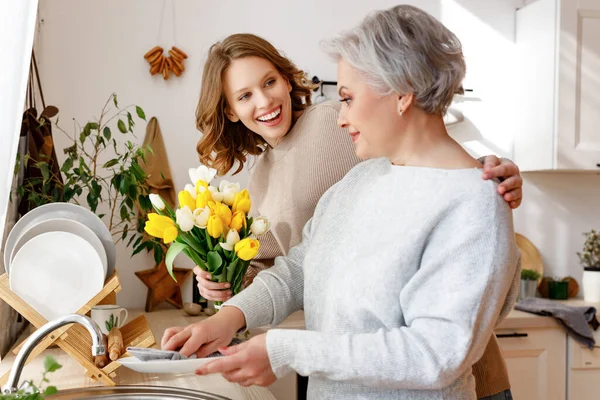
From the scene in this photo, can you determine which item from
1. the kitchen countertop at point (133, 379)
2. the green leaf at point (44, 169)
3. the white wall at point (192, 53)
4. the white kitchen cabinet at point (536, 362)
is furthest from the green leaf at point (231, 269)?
the white kitchen cabinet at point (536, 362)

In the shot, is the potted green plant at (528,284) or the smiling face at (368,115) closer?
the smiling face at (368,115)

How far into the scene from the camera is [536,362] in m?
2.91

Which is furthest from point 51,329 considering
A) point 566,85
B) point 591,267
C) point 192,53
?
point 591,267

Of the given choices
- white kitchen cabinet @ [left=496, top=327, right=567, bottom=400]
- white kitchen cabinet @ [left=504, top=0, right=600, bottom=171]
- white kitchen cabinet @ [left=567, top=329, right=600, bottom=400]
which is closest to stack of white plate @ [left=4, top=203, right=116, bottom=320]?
white kitchen cabinet @ [left=496, top=327, right=567, bottom=400]

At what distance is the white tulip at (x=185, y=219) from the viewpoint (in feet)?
4.94

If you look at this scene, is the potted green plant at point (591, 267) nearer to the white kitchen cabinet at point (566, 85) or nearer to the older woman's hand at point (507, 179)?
the white kitchen cabinet at point (566, 85)

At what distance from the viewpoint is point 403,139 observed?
117 cm

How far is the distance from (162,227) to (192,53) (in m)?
1.65

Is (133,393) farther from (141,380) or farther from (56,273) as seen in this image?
(56,273)

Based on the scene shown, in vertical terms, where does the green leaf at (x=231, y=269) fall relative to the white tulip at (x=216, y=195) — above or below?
below

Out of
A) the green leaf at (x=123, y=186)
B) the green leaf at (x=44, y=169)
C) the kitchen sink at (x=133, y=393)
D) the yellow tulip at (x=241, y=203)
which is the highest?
the green leaf at (x=44, y=169)

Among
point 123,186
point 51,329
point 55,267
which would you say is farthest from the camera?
point 123,186

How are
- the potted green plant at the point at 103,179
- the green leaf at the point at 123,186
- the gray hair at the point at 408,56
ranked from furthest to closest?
the green leaf at the point at 123,186 → the potted green plant at the point at 103,179 → the gray hair at the point at 408,56

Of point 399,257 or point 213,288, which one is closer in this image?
point 399,257
